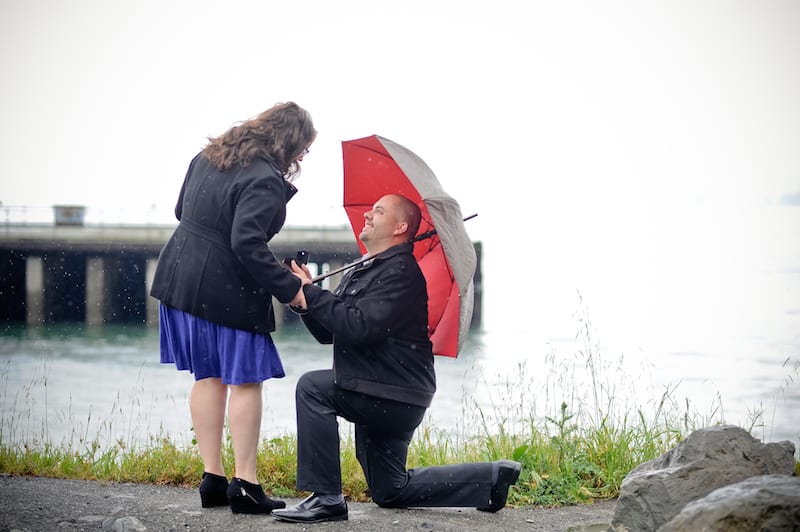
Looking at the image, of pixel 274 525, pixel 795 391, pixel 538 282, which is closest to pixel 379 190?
pixel 274 525

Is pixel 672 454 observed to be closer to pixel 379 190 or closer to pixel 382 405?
pixel 382 405

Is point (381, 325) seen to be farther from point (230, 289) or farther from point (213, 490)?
point (213, 490)

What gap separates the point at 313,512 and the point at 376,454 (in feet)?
1.41

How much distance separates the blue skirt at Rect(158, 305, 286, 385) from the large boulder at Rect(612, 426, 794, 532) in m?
1.74

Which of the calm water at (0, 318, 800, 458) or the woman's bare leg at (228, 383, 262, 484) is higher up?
the woman's bare leg at (228, 383, 262, 484)

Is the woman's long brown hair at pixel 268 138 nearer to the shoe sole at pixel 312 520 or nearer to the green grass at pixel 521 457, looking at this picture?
the shoe sole at pixel 312 520

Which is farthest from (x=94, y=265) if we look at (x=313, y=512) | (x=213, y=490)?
(x=313, y=512)

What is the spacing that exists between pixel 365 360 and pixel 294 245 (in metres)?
26.7

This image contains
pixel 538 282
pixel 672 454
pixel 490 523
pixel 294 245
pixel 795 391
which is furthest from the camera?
pixel 538 282

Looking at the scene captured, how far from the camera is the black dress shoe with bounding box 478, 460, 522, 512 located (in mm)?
4473

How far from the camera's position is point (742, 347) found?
28.5 metres

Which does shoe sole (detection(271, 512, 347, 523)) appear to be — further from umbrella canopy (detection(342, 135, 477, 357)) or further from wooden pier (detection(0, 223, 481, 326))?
wooden pier (detection(0, 223, 481, 326))

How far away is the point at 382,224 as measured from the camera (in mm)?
4250

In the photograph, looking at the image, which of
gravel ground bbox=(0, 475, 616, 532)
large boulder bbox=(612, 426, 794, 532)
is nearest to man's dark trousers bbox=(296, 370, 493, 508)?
gravel ground bbox=(0, 475, 616, 532)
